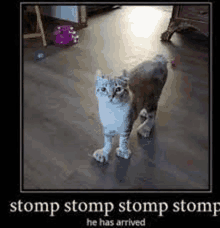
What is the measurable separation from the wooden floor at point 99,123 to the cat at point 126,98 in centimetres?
13

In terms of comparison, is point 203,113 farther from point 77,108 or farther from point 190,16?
point 190,16

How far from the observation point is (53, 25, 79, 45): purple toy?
3028 millimetres

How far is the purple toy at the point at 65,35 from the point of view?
9.94 feet

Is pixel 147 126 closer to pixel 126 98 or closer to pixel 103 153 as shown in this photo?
pixel 103 153

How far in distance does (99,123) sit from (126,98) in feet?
2.51

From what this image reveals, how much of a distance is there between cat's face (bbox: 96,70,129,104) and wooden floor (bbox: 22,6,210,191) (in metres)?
0.65

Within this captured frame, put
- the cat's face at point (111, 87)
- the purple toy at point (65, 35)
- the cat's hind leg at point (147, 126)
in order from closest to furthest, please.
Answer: the cat's face at point (111, 87) → the cat's hind leg at point (147, 126) → the purple toy at point (65, 35)

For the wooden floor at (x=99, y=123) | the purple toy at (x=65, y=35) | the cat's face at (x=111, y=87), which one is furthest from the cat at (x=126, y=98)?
the purple toy at (x=65, y=35)

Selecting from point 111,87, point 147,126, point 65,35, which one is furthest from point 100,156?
point 65,35

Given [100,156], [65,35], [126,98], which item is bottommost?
[100,156]

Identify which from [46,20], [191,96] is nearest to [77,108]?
[191,96]

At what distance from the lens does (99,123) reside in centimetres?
185

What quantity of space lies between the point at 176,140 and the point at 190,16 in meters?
2.00

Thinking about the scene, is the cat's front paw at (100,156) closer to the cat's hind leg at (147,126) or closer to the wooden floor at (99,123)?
the wooden floor at (99,123)
